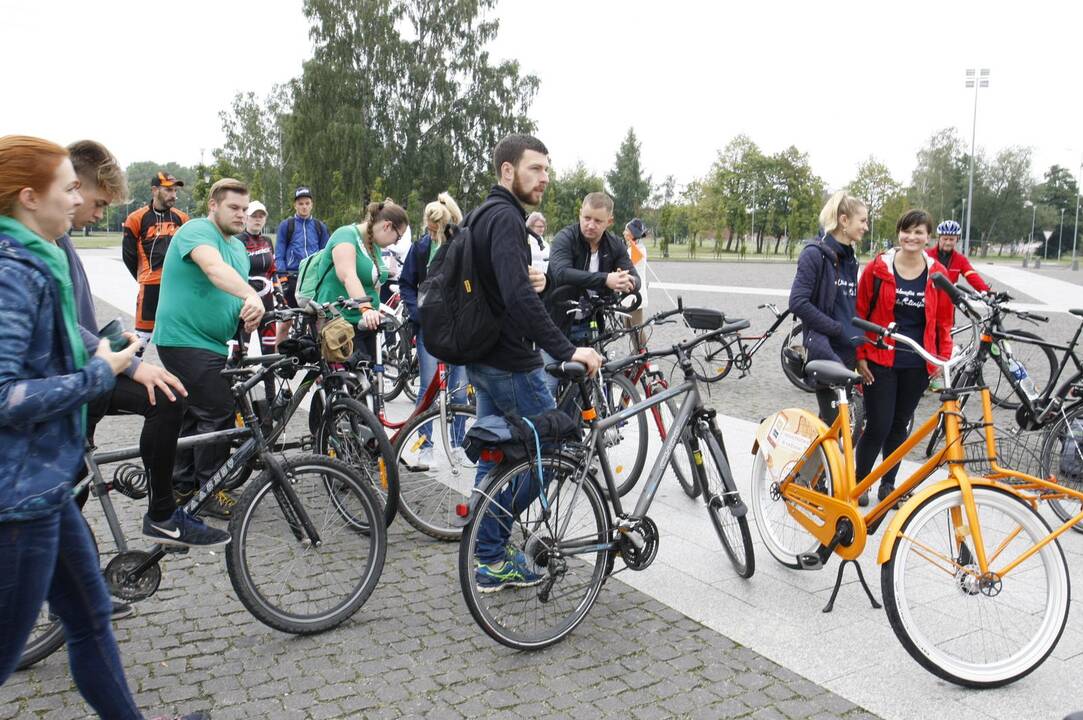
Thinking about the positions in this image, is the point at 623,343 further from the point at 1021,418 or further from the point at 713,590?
the point at 713,590

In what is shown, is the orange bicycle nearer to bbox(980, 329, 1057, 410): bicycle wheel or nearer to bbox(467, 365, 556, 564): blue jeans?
bbox(467, 365, 556, 564): blue jeans

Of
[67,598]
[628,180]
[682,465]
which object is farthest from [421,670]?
[628,180]

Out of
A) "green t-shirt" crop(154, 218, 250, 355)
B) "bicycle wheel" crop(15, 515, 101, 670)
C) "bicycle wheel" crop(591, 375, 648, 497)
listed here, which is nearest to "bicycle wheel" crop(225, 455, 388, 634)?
"bicycle wheel" crop(15, 515, 101, 670)

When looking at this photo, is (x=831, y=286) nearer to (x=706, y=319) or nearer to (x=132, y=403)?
→ (x=706, y=319)

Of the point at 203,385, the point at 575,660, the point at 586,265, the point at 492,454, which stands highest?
the point at 586,265

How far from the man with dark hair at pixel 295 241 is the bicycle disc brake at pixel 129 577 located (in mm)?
8295

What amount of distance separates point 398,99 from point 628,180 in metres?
45.1

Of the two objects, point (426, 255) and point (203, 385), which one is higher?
point (426, 255)

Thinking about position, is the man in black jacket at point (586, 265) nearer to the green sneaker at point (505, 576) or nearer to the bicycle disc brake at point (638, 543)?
the bicycle disc brake at point (638, 543)

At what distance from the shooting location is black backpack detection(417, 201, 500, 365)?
12.8 ft

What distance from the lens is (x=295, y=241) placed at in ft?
39.0

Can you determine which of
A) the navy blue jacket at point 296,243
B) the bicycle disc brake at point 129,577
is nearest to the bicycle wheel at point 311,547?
the bicycle disc brake at point 129,577

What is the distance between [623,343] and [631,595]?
29.3 feet

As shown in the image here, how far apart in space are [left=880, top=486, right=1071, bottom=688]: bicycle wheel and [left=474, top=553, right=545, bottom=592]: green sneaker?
4.74ft
